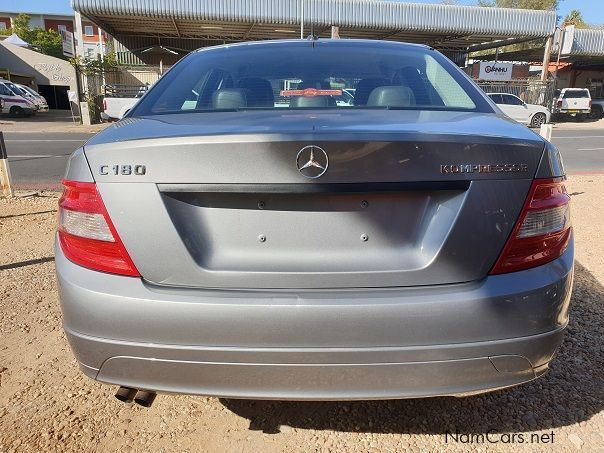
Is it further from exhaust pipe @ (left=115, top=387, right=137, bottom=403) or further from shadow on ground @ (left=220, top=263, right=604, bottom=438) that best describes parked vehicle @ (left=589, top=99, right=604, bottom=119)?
exhaust pipe @ (left=115, top=387, right=137, bottom=403)

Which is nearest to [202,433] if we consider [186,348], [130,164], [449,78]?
[186,348]

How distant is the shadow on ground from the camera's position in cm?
221

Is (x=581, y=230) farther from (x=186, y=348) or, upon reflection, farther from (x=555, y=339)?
(x=186, y=348)

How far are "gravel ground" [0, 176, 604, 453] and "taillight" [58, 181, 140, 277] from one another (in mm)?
943

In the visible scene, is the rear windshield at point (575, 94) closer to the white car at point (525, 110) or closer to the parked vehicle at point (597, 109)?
the parked vehicle at point (597, 109)

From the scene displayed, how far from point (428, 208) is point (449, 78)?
4.42ft

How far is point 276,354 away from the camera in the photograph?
158 centimetres

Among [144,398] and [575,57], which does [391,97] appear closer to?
[144,398]

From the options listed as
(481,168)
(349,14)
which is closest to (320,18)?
(349,14)

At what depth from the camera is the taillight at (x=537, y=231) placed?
1.63 meters

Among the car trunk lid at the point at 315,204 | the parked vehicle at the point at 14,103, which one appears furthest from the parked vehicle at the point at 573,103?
the parked vehicle at the point at 14,103

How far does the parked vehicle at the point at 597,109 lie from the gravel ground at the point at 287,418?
36288 mm

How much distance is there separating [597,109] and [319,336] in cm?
3839

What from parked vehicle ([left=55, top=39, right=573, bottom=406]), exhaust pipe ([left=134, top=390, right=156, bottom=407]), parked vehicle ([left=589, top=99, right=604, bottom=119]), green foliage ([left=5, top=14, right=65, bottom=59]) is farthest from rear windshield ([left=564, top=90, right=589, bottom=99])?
green foliage ([left=5, top=14, right=65, bottom=59])
